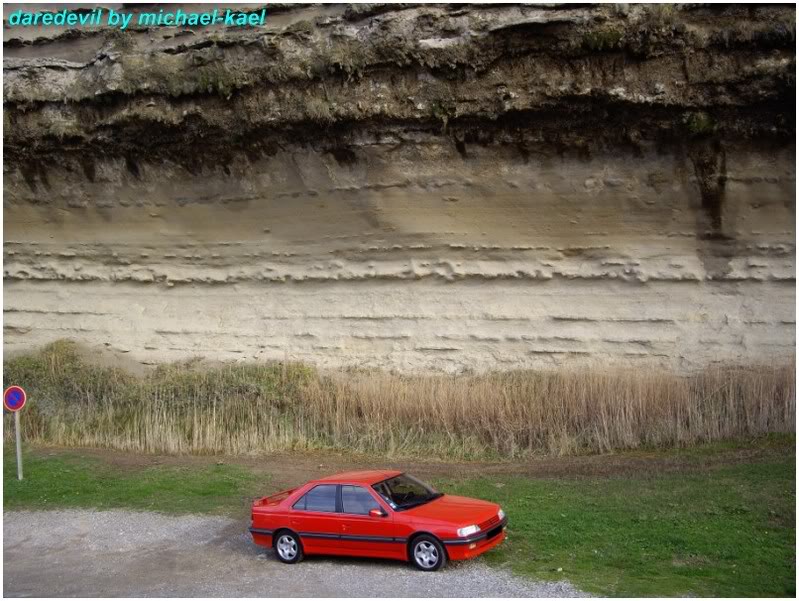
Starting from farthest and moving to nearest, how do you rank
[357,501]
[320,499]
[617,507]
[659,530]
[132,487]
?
[132,487] < [617,507] < [659,530] < [320,499] < [357,501]

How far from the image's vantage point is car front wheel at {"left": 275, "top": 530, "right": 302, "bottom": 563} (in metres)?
7.59

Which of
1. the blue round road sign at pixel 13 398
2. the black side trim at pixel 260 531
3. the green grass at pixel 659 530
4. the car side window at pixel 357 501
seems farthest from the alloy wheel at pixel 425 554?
the blue round road sign at pixel 13 398

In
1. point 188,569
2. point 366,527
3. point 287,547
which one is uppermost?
point 366,527

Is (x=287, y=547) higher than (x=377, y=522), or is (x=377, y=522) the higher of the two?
(x=377, y=522)

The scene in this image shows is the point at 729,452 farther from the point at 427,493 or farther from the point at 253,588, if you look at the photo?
the point at 253,588

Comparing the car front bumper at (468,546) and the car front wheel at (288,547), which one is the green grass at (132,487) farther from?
the car front bumper at (468,546)

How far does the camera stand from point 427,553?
23.1ft

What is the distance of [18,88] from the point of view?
49.9 feet

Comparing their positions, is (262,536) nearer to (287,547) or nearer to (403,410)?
(287,547)

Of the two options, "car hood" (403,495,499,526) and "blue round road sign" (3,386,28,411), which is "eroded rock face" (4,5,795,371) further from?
"car hood" (403,495,499,526)

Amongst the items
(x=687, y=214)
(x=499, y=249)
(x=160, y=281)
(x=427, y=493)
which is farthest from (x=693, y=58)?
(x=160, y=281)

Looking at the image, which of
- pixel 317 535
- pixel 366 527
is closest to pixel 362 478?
pixel 366 527

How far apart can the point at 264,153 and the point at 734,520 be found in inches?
380

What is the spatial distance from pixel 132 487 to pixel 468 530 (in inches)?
220
